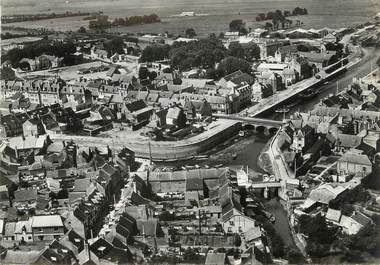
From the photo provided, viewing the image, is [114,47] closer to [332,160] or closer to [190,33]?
[190,33]

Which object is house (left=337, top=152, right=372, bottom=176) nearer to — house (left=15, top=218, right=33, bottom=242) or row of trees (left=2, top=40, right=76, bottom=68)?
house (left=15, top=218, right=33, bottom=242)

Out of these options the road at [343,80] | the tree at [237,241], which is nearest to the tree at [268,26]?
the road at [343,80]

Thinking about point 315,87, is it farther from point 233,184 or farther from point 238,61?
point 233,184

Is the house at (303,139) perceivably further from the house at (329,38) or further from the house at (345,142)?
the house at (329,38)

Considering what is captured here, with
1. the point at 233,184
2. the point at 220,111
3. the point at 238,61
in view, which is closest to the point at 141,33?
the point at 238,61

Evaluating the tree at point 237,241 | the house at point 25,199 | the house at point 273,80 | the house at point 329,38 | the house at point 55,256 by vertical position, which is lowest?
the tree at point 237,241

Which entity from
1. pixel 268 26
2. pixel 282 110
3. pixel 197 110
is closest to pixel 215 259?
pixel 197 110

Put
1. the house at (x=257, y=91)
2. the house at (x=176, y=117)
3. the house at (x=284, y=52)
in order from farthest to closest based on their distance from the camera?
the house at (x=284, y=52) → the house at (x=257, y=91) → the house at (x=176, y=117)
